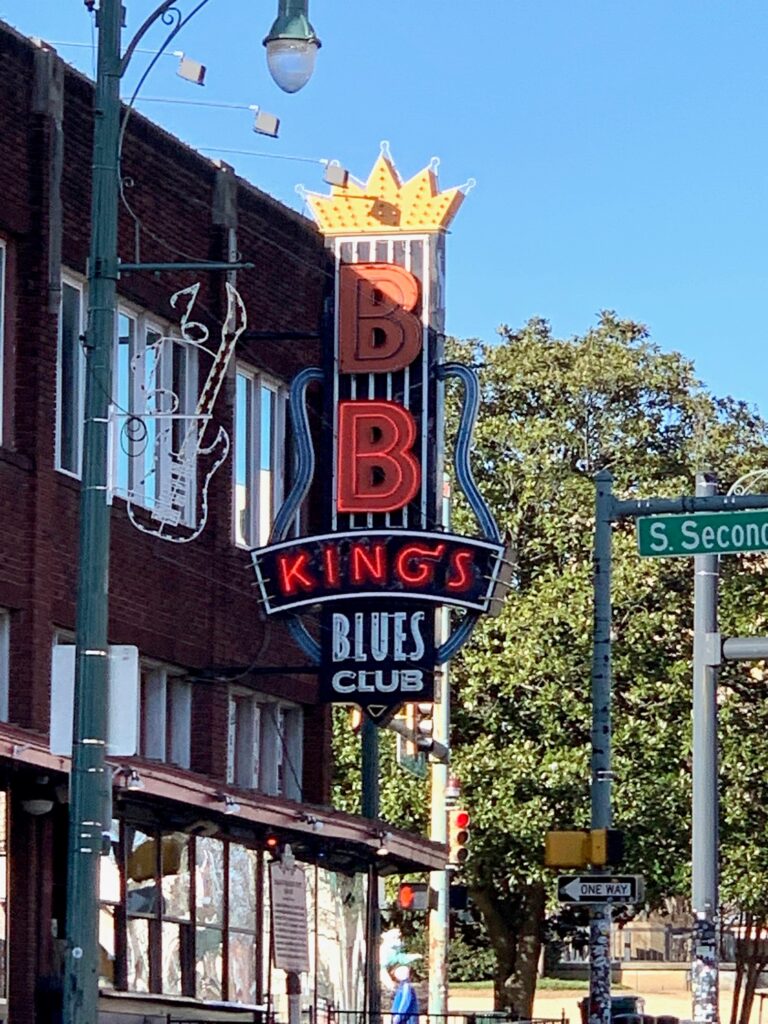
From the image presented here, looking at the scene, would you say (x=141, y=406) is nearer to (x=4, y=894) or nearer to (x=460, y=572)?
(x=460, y=572)

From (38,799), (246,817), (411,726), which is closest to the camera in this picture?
(38,799)

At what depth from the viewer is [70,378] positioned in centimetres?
2273

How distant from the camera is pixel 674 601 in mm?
40344

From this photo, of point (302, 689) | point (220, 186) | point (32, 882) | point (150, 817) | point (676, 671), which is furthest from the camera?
point (676, 671)

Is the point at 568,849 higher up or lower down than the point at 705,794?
lower down

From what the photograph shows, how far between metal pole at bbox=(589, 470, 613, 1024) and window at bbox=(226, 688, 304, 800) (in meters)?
4.86

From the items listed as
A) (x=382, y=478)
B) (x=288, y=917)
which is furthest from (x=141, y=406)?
(x=288, y=917)

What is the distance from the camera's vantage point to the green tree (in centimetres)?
3881

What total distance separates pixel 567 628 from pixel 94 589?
25.8 meters

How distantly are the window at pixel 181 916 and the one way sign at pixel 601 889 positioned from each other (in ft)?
13.0

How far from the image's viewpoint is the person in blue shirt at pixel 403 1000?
86.2ft

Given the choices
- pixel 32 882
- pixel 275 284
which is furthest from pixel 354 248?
pixel 32 882

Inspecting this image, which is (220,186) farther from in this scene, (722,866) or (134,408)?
(722,866)

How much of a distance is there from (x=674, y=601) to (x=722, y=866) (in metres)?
4.77
